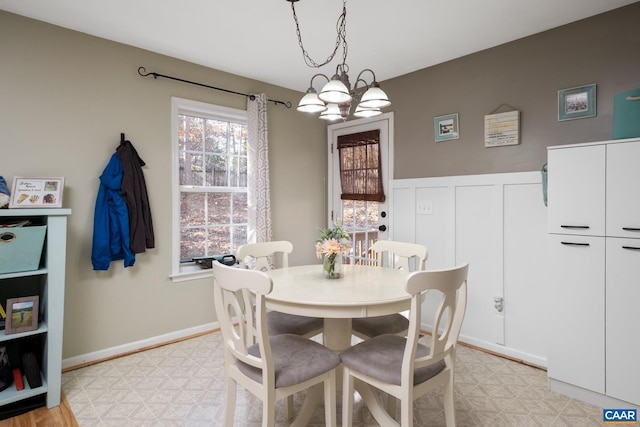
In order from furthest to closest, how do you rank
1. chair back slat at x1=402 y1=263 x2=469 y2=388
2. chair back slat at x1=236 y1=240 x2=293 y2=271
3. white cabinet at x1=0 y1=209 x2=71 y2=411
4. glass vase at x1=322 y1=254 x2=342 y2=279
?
1. chair back slat at x1=236 y1=240 x2=293 y2=271
2. glass vase at x1=322 y1=254 x2=342 y2=279
3. white cabinet at x1=0 y1=209 x2=71 y2=411
4. chair back slat at x1=402 y1=263 x2=469 y2=388

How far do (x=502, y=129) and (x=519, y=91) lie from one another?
0.32m

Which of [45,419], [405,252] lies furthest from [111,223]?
[405,252]

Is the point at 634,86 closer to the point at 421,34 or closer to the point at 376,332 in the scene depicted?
the point at 421,34

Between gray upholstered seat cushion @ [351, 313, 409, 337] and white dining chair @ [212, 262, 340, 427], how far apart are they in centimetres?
49

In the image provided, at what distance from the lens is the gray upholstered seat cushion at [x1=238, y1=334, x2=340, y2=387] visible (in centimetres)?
159

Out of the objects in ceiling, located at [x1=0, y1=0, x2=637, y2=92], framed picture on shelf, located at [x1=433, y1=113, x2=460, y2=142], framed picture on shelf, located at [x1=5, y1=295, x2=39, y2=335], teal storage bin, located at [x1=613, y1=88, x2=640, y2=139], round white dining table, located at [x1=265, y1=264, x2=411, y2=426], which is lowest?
framed picture on shelf, located at [x1=5, y1=295, x2=39, y2=335]

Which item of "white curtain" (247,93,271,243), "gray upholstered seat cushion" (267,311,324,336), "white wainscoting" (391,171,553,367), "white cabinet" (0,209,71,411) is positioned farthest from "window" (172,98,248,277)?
"white wainscoting" (391,171,553,367)

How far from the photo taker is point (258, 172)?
377cm

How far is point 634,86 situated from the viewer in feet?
7.74

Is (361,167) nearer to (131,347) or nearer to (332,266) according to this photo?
(332,266)

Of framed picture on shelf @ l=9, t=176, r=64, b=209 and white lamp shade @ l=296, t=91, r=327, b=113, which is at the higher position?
white lamp shade @ l=296, t=91, r=327, b=113

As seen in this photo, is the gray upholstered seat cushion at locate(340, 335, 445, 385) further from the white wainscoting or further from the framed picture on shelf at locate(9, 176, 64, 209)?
the framed picture on shelf at locate(9, 176, 64, 209)

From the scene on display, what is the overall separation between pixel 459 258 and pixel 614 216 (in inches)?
50.3

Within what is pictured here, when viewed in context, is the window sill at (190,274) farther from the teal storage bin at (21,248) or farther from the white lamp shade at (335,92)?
the white lamp shade at (335,92)
